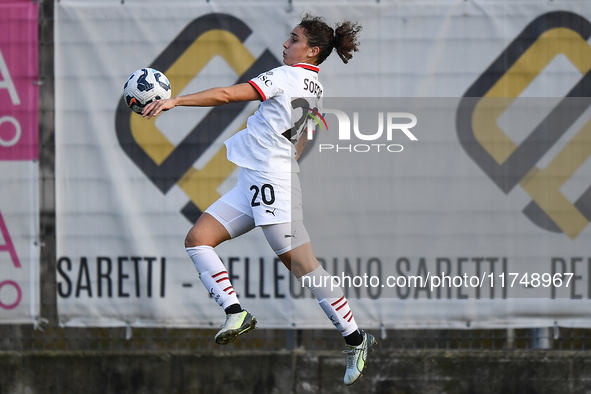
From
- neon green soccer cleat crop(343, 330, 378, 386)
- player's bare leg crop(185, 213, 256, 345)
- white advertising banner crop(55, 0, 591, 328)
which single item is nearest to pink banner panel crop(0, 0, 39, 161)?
white advertising banner crop(55, 0, 591, 328)

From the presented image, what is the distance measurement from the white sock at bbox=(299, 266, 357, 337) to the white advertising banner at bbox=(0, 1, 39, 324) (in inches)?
107

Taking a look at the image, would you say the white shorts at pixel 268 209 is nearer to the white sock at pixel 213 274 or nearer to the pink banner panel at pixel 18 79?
the white sock at pixel 213 274

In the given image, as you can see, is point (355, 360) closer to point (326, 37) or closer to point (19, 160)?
point (326, 37)

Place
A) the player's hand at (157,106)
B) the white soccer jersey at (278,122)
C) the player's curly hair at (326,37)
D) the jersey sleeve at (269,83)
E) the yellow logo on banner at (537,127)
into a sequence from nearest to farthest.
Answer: the player's hand at (157,106) < the jersey sleeve at (269,83) < the white soccer jersey at (278,122) < the player's curly hair at (326,37) < the yellow logo on banner at (537,127)

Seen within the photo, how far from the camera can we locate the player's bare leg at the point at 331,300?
3916 millimetres

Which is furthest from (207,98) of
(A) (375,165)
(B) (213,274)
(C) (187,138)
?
(A) (375,165)

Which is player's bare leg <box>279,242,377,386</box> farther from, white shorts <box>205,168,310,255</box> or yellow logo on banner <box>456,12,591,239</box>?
yellow logo on banner <box>456,12,591,239</box>

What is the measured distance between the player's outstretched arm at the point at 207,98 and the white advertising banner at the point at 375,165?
6.17ft

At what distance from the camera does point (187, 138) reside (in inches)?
219

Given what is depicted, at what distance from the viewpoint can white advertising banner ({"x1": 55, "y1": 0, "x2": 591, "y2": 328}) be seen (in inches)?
217

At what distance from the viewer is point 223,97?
3.59 metres

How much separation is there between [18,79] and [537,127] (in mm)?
4167

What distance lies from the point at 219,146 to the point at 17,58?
69.8 inches

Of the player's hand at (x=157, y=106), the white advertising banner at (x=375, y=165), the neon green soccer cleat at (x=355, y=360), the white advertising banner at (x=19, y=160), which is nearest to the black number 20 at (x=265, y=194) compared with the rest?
the player's hand at (x=157, y=106)
